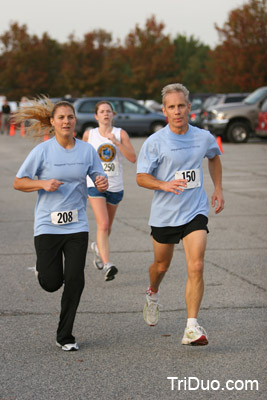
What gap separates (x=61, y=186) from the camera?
19.2ft

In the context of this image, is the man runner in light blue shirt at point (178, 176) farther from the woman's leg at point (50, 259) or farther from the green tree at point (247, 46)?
the green tree at point (247, 46)

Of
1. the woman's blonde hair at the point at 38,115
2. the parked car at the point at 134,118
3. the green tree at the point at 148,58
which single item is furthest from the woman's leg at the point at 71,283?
the green tree at the point at 148,58

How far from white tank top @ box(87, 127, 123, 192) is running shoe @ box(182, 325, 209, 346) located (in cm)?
336

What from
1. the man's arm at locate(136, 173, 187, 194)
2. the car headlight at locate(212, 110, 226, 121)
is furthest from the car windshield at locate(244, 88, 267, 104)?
the man's arm at locate(136, 173, 187, 194)

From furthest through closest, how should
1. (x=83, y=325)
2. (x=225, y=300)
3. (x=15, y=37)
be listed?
(x=15, y=37)
(x=225, y=300)
(x=83, y=325)

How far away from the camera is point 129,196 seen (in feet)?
51.6

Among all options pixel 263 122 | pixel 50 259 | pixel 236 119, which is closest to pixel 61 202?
pixel 50 259

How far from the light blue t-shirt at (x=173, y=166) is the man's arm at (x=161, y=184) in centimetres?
6

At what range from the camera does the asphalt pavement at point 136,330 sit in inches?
188

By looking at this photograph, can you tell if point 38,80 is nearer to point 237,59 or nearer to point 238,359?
point 237,59

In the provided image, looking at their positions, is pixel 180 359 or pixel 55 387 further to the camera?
pixel 180 359

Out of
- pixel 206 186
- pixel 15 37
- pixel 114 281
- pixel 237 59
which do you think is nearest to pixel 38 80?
pixel 15 37

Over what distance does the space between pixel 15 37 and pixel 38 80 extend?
321 inches

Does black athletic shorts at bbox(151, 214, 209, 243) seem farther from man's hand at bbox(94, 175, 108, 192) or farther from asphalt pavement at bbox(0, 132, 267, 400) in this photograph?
asphalt pavement at bbox(0, 132, 267, 400)
